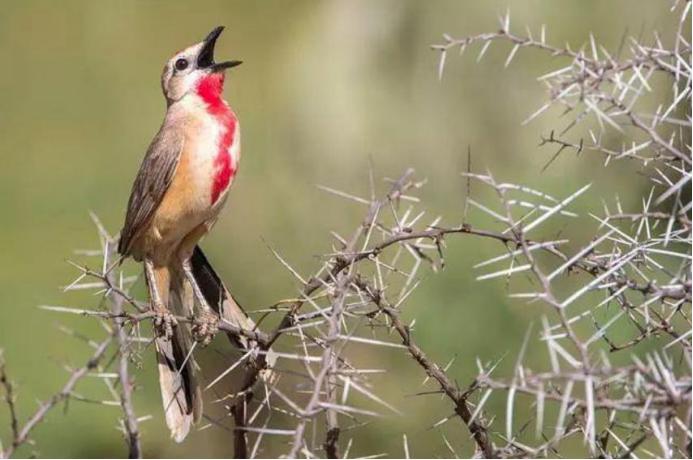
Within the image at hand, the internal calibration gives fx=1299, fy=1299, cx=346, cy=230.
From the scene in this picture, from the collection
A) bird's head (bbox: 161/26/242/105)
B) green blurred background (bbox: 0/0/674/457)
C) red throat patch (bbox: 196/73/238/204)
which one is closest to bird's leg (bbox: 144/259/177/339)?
red throat patch (bbox: 196/73/238/204)

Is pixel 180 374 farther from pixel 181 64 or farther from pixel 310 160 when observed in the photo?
pixel 310 160

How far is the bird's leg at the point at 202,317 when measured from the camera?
10.9 ft

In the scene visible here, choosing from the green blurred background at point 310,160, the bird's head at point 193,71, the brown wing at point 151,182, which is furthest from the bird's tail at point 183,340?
the green blurred background at point 310,160

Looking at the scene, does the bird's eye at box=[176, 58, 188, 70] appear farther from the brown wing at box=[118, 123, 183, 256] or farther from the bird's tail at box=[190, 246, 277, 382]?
the bird's tail at box=[190, 246, 277, 382]

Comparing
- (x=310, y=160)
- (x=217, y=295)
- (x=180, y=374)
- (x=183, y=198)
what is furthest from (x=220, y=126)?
(x=310, y=160)

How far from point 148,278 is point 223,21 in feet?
15.8

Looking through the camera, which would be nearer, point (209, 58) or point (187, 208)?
point (187, 208)

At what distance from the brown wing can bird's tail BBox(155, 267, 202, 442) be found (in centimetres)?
20

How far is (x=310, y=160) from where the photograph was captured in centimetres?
684

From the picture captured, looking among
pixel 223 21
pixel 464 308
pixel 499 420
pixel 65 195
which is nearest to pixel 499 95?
pixel 464 308

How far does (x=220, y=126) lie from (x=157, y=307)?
0.57 metres

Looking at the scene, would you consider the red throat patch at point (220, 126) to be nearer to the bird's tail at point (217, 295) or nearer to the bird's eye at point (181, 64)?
the bird's eye at point (181, 64)

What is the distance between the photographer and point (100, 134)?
957cm

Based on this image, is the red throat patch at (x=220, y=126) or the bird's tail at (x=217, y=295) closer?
the bird's tail at (x=217, y=295)
